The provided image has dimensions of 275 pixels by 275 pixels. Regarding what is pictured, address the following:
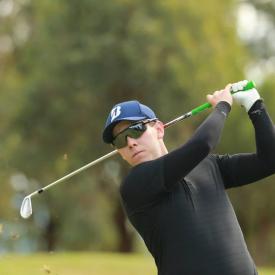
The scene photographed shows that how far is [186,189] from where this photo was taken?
4098 mm

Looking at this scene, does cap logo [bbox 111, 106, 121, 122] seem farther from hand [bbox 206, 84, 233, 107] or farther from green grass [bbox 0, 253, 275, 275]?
green grass [bbox 0, 253, 275, 275]

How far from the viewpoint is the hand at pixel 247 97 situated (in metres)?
4.41

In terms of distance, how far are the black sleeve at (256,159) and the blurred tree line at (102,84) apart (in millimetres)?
19790

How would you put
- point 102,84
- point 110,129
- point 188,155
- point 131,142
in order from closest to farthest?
→ point 188,155 < point 131,142 < point 110,129 < point 102,84

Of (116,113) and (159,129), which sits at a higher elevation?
(116,113)

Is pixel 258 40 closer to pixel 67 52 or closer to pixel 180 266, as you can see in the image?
pixel 67 52

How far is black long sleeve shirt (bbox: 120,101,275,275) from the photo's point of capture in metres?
3.99

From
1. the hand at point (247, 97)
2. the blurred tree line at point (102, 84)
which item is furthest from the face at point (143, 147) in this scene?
the blurred tree line at point (102, 84)

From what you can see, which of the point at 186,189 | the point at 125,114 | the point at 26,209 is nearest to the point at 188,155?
the point at 186,189

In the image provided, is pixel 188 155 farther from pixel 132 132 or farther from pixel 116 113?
pixel 116 113

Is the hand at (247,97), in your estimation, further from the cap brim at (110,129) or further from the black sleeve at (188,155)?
the cap brim at (110,129)

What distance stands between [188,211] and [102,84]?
2249 cm

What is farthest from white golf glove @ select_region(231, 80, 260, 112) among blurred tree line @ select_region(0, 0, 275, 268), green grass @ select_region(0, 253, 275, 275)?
blurred tree line @ select_region(0, 0, 275, 268)

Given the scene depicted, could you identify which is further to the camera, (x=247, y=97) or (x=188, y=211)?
(x=247, y=97)
